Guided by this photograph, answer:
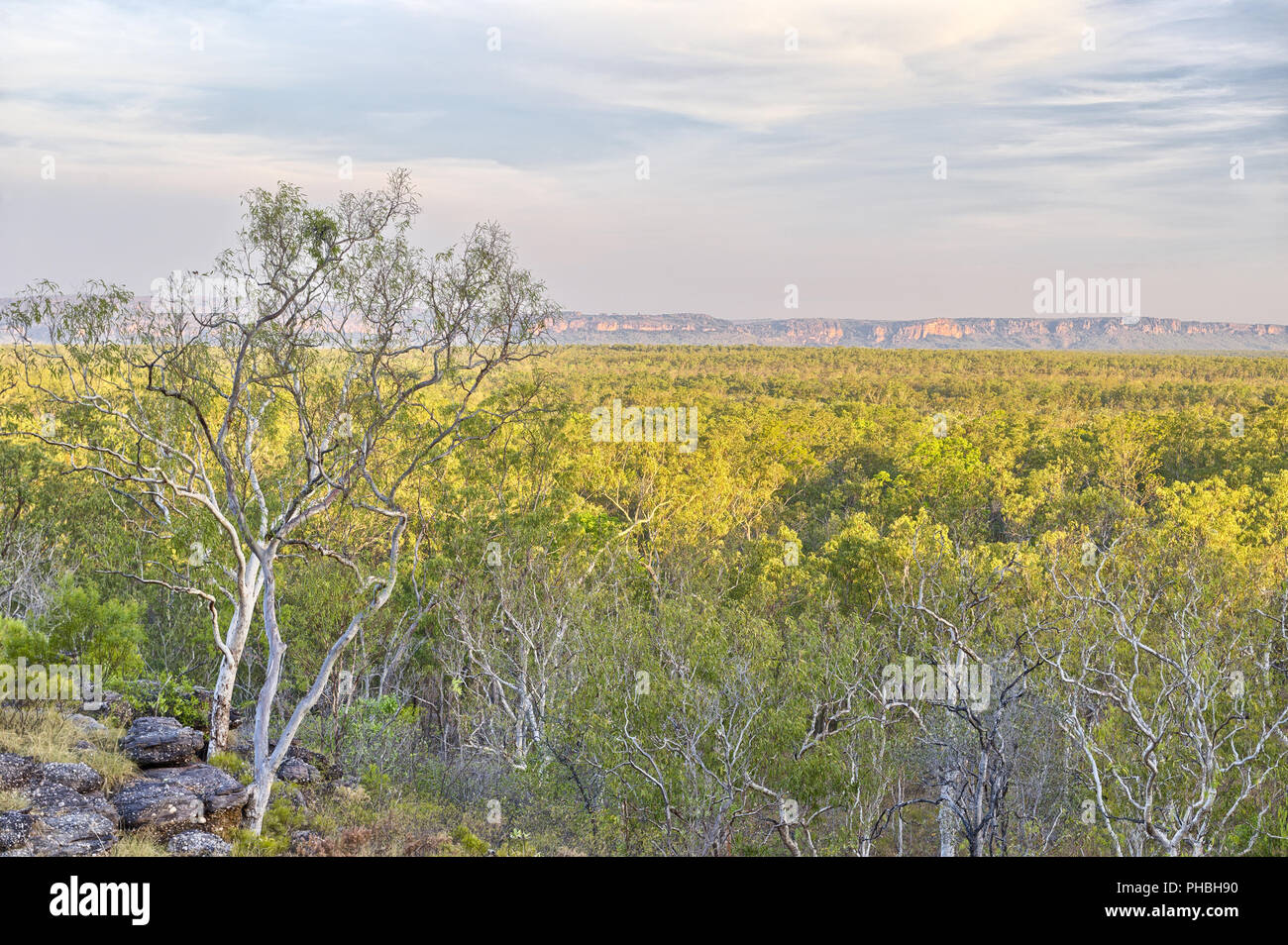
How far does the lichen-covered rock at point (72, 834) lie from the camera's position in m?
8.68

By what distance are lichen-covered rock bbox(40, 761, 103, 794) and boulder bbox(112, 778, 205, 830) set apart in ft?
1.02

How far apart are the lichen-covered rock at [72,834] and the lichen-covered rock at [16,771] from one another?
742 millimetres

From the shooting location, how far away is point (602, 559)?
90.8 feet

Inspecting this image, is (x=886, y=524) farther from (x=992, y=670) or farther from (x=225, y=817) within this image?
(x=225, y=817)

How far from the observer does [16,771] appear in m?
9.77

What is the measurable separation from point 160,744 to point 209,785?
5.08 ft

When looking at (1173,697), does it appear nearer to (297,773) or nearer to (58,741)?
(297,773)

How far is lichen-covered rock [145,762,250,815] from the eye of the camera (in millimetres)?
10898

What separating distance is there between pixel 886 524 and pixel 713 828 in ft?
75.1

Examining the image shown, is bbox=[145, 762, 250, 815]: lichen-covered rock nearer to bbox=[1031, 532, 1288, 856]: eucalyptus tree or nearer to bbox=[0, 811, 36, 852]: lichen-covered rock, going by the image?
bbox=[0, 811, 36, 852]: lichen-covered rock

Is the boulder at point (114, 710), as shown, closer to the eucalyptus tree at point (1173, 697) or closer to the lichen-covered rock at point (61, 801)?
the lichen-covered rock at point (61, 801)

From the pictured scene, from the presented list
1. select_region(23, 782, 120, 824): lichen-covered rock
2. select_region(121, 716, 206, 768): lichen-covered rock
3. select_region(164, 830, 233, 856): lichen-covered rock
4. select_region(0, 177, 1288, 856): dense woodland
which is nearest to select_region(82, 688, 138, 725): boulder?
select_region(121, 716, 206, 768): lichen-covered rock
